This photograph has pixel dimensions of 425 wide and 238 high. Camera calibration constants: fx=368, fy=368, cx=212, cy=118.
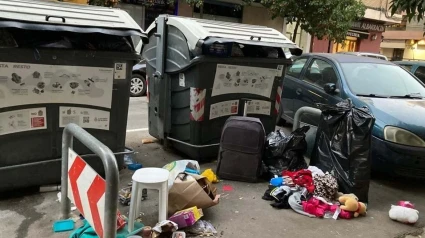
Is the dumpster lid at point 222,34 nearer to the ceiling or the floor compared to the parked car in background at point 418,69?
nearer to the ceiling

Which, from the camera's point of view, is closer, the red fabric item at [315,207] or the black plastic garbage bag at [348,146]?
the red fabric item at [315,207]

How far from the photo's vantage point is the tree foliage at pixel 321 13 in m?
13.1

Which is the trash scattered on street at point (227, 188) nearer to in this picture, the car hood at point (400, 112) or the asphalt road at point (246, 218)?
the asphalt road at point (246, 218)

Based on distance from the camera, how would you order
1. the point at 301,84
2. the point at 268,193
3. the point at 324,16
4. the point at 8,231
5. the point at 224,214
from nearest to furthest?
the point at 8,231, the point at 224,214, the point at 268,193, the point at 301,84, the point at 324,16

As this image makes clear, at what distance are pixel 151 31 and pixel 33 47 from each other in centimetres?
207

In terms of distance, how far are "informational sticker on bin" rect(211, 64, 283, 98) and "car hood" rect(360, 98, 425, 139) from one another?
1.24m

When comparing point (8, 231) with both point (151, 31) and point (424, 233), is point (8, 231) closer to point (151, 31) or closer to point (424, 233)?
point (151, 31)

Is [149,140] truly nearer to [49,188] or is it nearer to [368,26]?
[49,188]

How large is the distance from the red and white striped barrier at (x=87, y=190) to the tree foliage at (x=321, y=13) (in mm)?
11915

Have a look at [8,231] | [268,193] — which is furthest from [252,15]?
[8,231]

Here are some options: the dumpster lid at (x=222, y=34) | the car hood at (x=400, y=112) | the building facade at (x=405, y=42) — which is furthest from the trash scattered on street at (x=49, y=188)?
the building facade at (x=405, y=42)

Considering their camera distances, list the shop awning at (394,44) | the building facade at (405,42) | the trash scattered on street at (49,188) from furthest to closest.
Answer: the shop awning at (394,44)
the building facade at (405,42)
the trash scattered on street at (49,188)

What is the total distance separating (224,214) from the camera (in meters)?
3.44

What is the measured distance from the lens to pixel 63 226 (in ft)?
9.77
